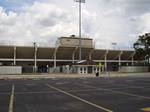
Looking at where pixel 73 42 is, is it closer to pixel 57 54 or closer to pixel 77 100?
pixel 57 54

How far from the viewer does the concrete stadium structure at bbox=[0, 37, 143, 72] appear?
108625 millimetres

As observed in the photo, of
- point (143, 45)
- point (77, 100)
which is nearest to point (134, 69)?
point (143, 45)

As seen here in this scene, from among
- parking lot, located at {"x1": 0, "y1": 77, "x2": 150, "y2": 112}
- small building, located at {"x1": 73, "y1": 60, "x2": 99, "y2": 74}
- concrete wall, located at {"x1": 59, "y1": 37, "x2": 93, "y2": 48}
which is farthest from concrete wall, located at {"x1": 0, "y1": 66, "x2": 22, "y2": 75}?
parking lot, located at {"x1": 0, "y1": 77, "x2": 150, "y2": 112}

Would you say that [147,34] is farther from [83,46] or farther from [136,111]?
[136,111]

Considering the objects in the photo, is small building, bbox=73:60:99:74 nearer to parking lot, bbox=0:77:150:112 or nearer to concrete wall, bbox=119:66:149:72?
concrete wall, bbox=119:66:149:72

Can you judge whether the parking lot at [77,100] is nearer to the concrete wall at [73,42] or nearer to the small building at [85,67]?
the small building at [85,67]

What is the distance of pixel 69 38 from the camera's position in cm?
11531

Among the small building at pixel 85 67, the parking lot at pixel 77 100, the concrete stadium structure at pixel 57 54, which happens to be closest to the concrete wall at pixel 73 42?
the concrete stadium structure at pixel 57 54

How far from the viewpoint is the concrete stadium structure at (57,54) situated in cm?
10862

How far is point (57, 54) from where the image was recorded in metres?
115

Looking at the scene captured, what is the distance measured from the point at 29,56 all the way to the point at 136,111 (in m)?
103

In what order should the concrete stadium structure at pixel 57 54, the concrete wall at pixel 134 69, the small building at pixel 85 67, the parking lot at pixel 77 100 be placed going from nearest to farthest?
the parking lot at pixel 77 100 → the small building at pixel 85 67 → the concrete wall at pixel 134 69 → the concrete stadium structure at pixel 57 54

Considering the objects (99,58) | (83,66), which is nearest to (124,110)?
(83,66)

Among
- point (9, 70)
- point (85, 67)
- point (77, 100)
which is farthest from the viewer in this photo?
point (85, 67)
